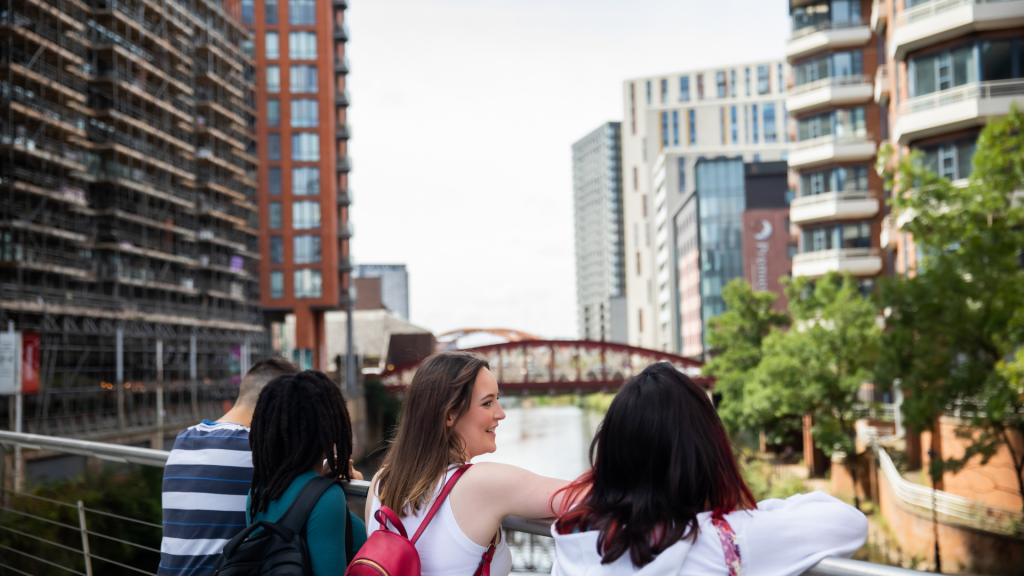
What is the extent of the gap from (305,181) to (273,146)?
10.3 ft

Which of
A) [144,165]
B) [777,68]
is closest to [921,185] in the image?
[144,165]

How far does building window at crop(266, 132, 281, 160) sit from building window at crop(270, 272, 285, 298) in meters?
7.81

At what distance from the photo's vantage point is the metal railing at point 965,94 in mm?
23062

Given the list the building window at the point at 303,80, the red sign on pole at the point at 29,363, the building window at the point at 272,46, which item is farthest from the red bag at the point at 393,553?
the building window at the point at 272,46

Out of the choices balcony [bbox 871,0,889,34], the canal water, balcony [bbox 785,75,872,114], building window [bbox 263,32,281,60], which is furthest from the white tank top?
building window [bbox 263,32,281,60]

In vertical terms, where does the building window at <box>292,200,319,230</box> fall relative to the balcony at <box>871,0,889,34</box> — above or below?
below

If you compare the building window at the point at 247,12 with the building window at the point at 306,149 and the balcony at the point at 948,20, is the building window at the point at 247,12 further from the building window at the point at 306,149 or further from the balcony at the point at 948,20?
the balcony at the point at 948,20

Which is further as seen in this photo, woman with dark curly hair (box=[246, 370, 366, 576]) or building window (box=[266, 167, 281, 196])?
building window (box=[266, 167, 281, 196])

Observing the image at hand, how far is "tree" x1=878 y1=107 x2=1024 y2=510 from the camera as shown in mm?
16969

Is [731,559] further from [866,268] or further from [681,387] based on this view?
[866,268]

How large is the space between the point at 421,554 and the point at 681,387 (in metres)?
0.85

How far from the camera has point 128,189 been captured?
42625 mm

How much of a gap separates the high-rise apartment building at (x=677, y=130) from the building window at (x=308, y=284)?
203 feet

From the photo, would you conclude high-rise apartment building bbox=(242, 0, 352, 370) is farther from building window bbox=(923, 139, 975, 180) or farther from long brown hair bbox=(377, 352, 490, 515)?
long brown hair bbox=(377, 352, 490, 515)
